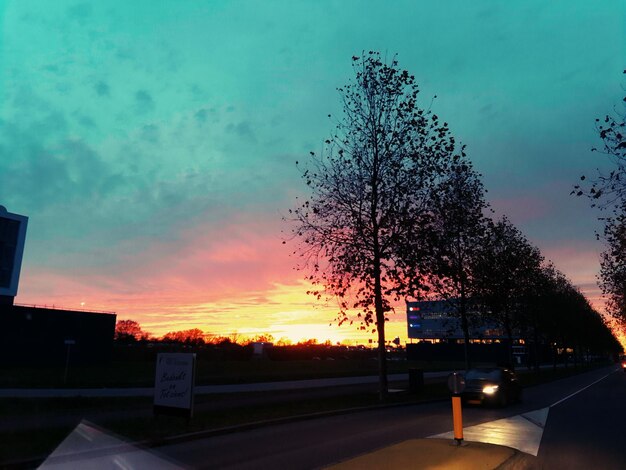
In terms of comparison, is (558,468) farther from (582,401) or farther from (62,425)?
(582,401)

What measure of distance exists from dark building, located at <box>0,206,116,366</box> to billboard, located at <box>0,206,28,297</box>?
20.1 metres

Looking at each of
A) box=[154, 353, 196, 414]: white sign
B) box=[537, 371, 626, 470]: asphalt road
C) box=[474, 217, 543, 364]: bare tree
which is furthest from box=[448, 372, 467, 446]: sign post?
box=[474, 217, 543, 364]: bare tree

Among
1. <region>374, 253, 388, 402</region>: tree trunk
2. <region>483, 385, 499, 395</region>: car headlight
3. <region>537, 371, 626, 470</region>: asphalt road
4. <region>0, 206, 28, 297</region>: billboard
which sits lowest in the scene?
<region>537, 371, 626, 470</region>: asphalt road

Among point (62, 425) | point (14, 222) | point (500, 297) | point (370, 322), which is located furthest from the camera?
point (14, 222)

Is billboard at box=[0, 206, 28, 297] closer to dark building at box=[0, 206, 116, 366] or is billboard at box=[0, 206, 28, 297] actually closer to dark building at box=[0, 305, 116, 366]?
dark building at box=[0, 206, 116, 366]

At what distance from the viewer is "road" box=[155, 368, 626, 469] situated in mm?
8219

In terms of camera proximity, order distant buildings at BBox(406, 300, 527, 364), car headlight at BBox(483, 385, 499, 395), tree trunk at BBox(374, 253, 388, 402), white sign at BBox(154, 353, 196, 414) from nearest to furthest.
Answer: white sign at BBox(154, 353, 196, 414) → car headlight at BBox(483, 385, 499, 395) → tree trunk at BBox(374, 253, 388, 402) → distant buildings at BBox(406, 300, 527, 364)

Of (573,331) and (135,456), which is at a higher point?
(573,331)

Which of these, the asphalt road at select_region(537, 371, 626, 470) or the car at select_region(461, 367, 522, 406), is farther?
the car at select_region(461, 367, 522, 406)

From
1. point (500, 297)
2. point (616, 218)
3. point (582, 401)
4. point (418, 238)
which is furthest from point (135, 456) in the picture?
point (500, 297)

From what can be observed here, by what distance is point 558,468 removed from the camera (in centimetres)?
773

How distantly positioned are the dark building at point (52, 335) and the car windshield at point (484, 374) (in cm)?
3325

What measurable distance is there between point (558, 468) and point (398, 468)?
2.92 meters

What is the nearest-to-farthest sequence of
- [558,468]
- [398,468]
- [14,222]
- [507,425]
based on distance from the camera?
[398,468], [558,468], [507,425], [14,222]
